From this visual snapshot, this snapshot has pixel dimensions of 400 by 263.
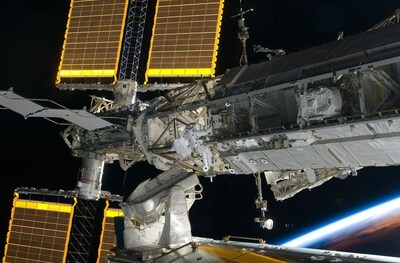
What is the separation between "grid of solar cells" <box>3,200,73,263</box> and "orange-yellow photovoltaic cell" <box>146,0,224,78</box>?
5189 millimetres

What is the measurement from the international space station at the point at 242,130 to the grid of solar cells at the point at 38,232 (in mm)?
2128

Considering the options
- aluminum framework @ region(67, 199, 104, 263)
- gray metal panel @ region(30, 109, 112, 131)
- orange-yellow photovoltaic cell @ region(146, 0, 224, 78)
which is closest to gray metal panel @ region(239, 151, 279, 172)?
gray metal panel @ region(30, 109, 112, 131)

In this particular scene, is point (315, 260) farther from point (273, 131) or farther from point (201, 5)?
point (201, 5)

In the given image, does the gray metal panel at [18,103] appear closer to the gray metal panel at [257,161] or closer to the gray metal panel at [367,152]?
the gray metal panel at [257,161]

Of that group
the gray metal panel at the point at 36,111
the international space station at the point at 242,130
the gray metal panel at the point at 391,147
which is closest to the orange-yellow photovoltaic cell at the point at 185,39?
the international space station at the point at 242,130

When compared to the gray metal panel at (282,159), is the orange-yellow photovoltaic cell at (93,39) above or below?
above

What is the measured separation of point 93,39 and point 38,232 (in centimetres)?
618

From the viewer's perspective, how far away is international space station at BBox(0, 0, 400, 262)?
3.87 meters

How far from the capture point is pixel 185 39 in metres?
10.9

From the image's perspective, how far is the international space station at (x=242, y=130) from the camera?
12.7 ft

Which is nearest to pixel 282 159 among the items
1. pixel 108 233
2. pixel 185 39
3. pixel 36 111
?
pixel 36 111

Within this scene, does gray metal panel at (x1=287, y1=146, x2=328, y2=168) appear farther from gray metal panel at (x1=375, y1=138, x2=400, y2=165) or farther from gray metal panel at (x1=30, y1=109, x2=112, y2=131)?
gray metal panel at (x1=30, y1=109, x2=112, y2=131)

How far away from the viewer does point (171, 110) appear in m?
5.71

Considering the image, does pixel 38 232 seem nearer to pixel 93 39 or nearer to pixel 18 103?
pixel 93 39
